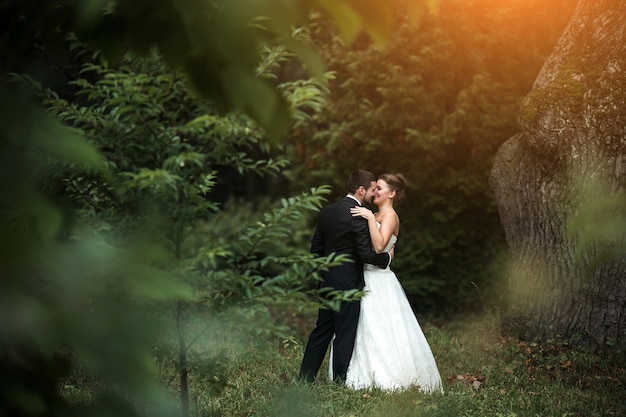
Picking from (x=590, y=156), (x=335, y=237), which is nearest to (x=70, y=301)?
(x=335, y=237)

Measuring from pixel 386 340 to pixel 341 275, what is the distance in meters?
0.74

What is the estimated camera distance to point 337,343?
7168 millimetres

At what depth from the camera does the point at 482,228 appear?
11.4 m

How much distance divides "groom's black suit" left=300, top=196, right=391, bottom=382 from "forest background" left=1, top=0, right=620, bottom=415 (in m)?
0.78

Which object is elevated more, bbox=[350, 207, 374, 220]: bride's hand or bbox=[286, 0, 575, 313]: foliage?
bbox=[286, 0, 575, 313]: foliage

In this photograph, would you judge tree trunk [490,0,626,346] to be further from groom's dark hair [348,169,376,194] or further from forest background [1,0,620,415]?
forest background [1,0,620,415]

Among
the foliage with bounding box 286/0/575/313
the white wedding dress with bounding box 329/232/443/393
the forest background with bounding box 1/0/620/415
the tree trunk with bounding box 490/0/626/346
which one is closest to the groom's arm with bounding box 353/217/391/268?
the white wedding dress with bounding box 329/232/443/393

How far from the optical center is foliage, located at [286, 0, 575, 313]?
10805 mm

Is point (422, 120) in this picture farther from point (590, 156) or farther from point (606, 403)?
point (606, 403)

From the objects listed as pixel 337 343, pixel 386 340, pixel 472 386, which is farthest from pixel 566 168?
pixel 337 343

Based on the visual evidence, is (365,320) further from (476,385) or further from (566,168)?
(566,168)

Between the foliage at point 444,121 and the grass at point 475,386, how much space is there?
2455mm

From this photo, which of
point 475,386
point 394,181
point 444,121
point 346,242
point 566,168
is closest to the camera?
point 475,386

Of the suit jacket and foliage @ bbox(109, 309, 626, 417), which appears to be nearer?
foliage @ bbox(109, 309, 626, 417)
